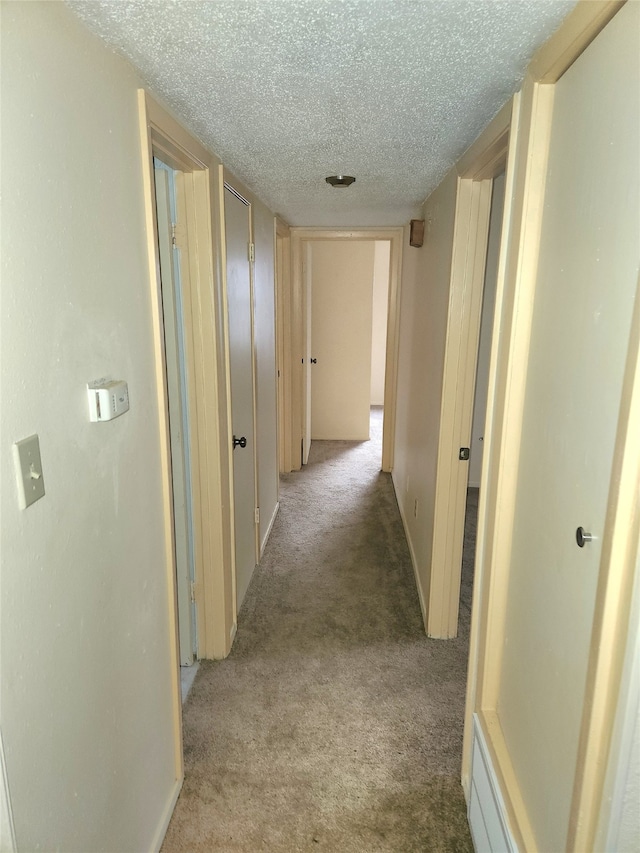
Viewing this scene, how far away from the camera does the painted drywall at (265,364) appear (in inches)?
120

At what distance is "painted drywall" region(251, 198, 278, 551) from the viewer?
304 centimetres

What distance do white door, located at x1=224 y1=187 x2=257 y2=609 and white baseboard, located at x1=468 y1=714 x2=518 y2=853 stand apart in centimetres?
139

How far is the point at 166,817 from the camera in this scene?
1.59m

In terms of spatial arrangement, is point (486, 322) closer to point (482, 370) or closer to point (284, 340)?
point (482, 370)

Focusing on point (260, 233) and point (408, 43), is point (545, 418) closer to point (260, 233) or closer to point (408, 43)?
point (408, 43)

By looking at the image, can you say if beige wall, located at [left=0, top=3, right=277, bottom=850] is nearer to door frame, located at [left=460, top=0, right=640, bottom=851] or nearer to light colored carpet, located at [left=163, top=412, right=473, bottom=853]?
light colored carpet, located at [left=163, top=412, right=473, bottom=853]

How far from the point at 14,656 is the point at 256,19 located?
3.96ft

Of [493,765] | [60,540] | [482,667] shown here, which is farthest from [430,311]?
[60,540]

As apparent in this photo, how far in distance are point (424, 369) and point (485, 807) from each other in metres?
2.00

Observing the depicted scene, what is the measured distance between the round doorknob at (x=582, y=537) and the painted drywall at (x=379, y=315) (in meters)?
5.88

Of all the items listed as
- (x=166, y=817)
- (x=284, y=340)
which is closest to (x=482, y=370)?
(x=284, y=340)

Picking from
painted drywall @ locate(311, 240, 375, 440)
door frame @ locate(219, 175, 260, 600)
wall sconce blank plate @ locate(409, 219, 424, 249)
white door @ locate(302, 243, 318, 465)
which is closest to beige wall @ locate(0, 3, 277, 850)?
door frame @ locate(219, 175, 260, 600)

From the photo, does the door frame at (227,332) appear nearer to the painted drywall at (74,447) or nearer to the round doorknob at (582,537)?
the painted drywall at (74,447)

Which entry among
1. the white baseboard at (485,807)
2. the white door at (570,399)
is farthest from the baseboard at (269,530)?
the white door at (570,399)
